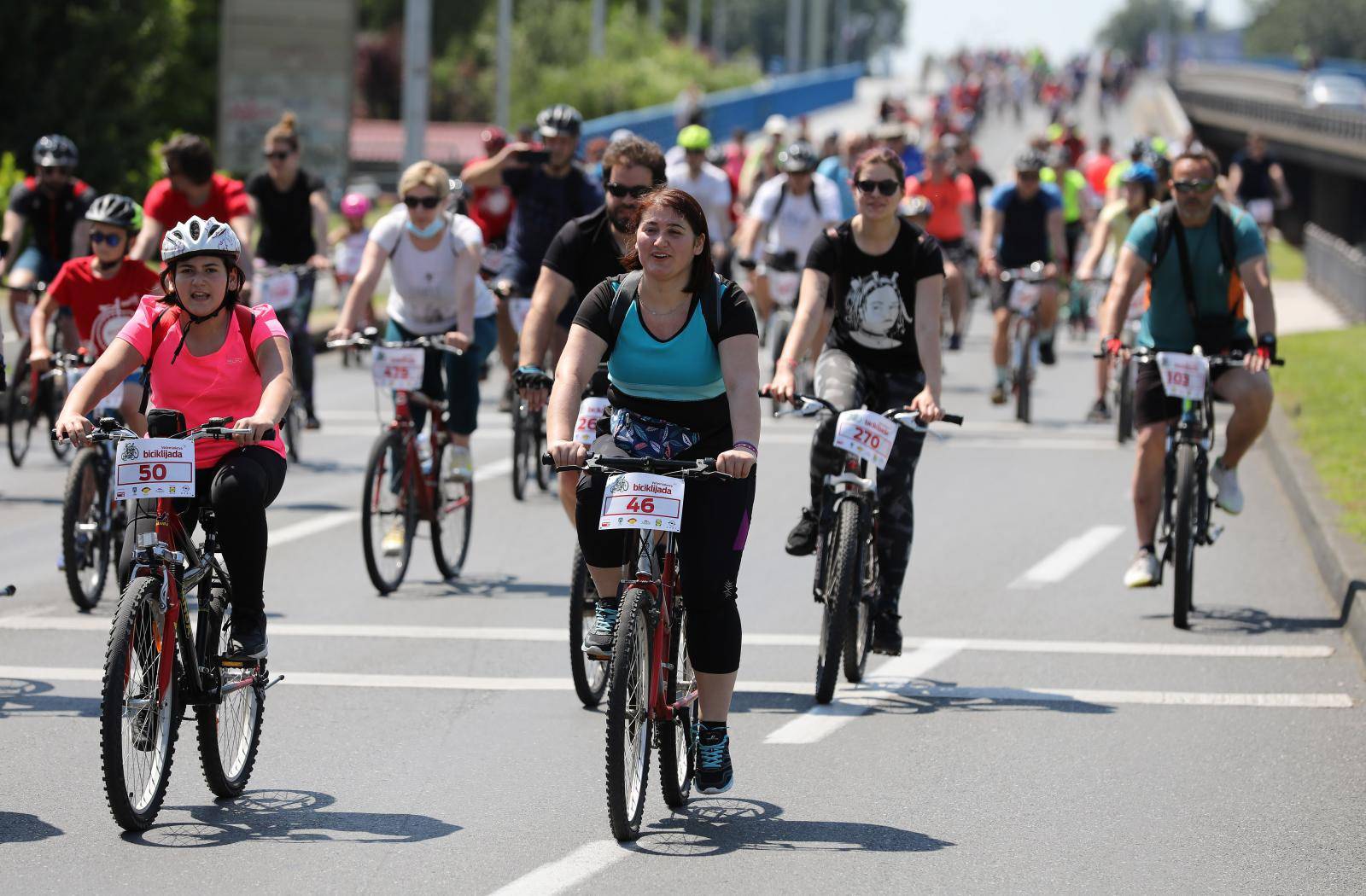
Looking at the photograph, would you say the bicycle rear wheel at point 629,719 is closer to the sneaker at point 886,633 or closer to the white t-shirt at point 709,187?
the sneaker at point 886,633

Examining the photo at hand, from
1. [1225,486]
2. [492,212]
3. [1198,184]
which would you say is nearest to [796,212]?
[492,212]

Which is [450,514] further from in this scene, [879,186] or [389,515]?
[879,186]

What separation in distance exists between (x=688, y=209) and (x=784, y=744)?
6.83ft

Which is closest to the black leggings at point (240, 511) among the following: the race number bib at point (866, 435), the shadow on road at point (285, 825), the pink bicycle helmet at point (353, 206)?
the shadow on road at point (285, 825)

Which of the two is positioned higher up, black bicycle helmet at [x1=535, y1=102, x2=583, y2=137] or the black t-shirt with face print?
black bicycle helmet at [x1=535, y1=102, x2=583, y2=137]

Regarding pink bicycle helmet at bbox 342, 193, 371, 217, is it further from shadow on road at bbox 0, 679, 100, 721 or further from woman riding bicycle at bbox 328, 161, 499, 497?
shadow on road at bbox 0, 679, 100, 721

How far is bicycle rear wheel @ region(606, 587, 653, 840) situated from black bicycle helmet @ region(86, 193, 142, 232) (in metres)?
4.93

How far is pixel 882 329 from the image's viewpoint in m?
9.05

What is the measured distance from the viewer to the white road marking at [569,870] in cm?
604

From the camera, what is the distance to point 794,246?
17.8m

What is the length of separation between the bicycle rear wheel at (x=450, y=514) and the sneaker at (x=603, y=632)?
12.8 feet

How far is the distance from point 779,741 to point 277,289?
7.58m

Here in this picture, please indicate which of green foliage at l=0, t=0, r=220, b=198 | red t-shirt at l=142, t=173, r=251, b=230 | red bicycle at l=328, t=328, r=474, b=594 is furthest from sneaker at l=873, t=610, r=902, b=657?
green foliage at l=0, t=0, r=220, b=198

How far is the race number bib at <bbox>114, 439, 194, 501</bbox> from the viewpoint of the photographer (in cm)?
657
